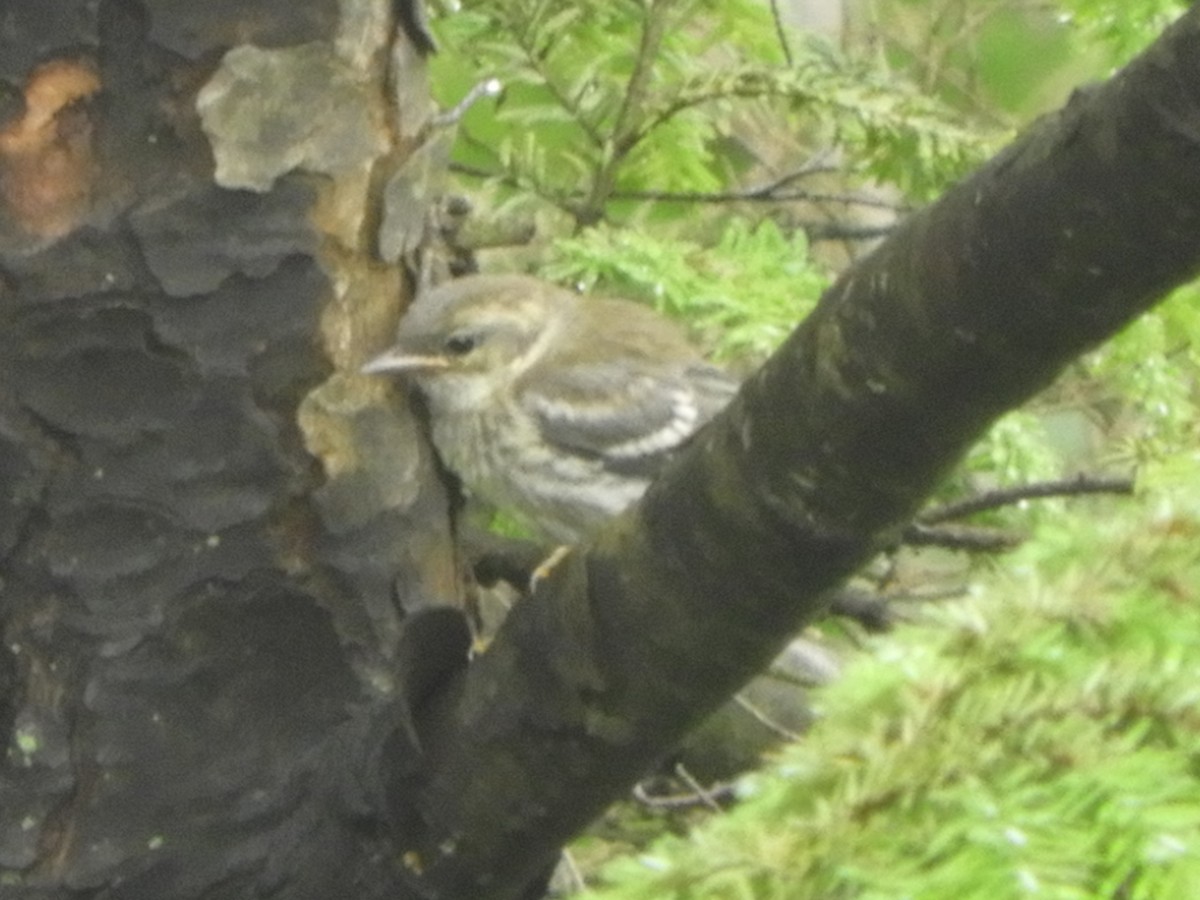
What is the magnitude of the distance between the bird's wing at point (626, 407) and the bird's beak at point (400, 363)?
0.59 meters

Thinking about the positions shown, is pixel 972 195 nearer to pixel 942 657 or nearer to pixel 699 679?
pixel 942 657

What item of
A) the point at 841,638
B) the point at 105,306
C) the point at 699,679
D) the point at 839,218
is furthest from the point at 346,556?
the point at 839,218

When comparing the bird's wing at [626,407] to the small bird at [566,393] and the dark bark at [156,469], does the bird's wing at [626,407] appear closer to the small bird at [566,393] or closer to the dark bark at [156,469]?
the small bird at [566,393]

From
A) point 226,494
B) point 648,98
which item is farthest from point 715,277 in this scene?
point 226,494

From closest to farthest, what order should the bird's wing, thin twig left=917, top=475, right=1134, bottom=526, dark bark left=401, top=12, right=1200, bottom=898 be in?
dark bark left=401, top=12, right=1200, bottom=898, thin twig left=917, top=475, right=1134, bottom=526, the bird's wing

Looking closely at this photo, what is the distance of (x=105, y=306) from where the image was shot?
8.90ft

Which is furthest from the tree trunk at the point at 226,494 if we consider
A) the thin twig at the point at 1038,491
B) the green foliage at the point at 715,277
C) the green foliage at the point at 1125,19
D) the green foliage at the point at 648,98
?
the green foliage at the point at 1125,19

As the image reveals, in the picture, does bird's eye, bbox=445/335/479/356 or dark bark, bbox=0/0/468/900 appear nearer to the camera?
dark bark, bbox=0/0/468/900

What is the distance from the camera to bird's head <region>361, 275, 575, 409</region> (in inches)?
122

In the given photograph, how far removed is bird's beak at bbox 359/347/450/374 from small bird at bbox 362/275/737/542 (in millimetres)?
116

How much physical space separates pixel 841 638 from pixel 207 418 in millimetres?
1405

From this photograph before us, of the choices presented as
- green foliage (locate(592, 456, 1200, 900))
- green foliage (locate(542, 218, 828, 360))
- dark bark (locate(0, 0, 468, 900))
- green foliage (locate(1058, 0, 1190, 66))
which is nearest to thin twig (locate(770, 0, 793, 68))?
green foliage (locate(542, 218, 828, 360))

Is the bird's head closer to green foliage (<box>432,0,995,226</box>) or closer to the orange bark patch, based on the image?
Result: green foliage (<box>432,0,995,226</box>)

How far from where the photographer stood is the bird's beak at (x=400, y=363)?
2.95 metres
